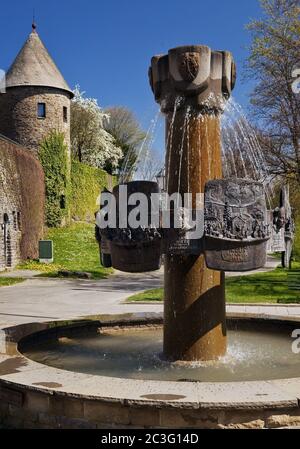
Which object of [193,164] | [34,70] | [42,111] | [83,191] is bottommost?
[193,164]

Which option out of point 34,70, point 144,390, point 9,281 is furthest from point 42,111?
point 144,390

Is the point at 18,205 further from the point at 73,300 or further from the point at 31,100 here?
the point at 73,300

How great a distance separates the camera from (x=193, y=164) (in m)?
6.14

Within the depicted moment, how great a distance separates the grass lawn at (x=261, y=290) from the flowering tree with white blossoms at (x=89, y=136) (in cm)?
3180

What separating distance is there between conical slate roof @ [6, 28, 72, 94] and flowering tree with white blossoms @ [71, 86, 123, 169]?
13019 millimetres

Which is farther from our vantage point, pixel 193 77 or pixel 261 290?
pixel 261 290

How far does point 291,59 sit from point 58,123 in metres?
18.5

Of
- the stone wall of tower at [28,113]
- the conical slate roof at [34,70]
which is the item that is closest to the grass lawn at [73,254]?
the stone wall of tower at [28,113]

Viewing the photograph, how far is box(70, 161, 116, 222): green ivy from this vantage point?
39.4 m

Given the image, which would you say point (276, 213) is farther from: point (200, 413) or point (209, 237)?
point (200, 413)

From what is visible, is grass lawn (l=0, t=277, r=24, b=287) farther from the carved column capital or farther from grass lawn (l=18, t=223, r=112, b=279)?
the carved column capital

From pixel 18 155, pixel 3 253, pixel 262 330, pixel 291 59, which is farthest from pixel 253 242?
pixel 18 155

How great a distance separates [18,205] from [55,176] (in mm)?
7173

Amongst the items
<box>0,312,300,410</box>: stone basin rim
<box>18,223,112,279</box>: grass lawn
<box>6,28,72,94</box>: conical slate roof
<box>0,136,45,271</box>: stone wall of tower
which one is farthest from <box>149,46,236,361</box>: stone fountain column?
<box>6,28,72,94</box>: conical slate roof
